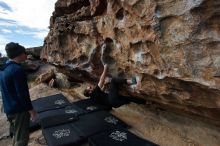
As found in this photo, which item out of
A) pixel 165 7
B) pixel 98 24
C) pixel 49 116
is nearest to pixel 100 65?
pixel 98 24

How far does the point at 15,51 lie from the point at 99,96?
3.28 meters

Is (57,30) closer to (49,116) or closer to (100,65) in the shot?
(100,65)

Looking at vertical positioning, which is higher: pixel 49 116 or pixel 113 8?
pixel 113 8

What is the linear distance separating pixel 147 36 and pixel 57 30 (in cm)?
523

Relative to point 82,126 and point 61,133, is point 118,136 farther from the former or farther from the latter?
point 61,133

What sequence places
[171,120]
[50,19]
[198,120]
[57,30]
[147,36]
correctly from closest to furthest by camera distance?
1. [147,36]
2. [198,120]
3. [171,120]
4. [57,30]
5. [50,19]

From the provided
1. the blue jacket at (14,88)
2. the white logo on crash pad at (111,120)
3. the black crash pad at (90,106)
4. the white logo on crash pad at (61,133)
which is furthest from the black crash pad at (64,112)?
the blue jacket at (14,88)

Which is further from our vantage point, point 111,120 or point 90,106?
point 90,106

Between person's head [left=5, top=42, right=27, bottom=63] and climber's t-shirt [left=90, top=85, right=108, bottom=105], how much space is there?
9.53ft

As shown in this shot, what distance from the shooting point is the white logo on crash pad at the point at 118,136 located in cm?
549

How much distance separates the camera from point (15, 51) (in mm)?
4926

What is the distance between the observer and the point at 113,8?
5.84 m

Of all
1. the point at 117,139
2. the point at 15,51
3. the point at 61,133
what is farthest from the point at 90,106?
the point at 15,51

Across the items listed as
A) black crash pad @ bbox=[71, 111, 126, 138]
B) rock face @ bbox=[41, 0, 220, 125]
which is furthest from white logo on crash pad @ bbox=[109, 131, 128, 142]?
rock face @ bbox=[41, 0, 220, 125]
